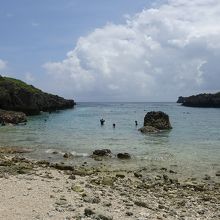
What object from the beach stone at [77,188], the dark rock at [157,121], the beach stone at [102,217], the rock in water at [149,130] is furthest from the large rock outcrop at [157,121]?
the beach stone at [102,217]

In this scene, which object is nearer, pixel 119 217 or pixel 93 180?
pixel 119 217

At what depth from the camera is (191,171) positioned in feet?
98.8

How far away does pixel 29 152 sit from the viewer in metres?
39.4

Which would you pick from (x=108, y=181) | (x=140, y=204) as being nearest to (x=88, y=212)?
(x=140, y=204)

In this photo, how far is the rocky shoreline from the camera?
15.5 metres

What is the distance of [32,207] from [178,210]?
633 centimetres

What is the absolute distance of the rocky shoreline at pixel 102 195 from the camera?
611 inches

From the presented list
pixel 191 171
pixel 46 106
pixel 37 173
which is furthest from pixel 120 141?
pixel 46 106

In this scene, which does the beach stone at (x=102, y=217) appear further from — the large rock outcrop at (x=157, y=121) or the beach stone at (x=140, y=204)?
the large rock outcrop at (x=157, y=121)

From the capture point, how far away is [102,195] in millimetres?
19109

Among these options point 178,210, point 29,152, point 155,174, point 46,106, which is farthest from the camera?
point 46,106

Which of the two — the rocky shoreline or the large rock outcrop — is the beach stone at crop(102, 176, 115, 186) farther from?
the large rock outcrop

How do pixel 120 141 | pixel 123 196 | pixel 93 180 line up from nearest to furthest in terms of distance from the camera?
1. pixel 123 196
2. pixel 93 180
3. pixel 120 141

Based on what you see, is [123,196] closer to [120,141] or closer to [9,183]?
[9,183]
